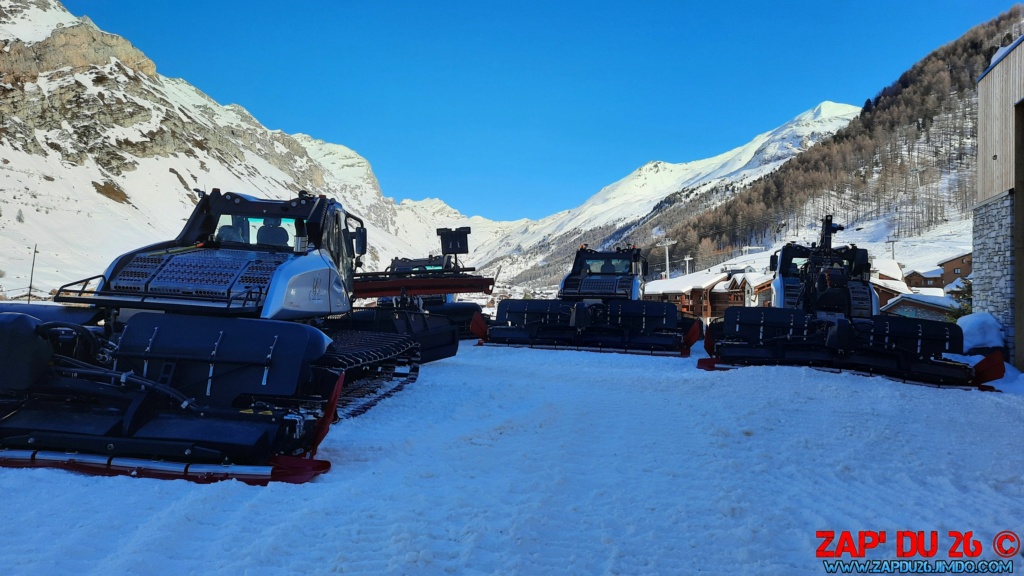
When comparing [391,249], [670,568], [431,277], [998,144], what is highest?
[391,249]

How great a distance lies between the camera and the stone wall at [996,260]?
44.5ft

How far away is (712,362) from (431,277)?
656 cm

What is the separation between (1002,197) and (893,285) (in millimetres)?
42459

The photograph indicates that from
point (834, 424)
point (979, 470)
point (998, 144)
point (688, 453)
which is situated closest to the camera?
point (979, 470)

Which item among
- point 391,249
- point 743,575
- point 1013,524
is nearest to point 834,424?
point 1013,524

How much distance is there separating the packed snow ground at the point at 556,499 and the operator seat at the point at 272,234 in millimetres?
2444

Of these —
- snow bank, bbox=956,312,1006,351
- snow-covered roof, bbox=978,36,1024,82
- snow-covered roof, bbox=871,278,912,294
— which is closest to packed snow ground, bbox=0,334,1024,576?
snow bank, bbox=956,312,1006,351

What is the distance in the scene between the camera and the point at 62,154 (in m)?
75.8

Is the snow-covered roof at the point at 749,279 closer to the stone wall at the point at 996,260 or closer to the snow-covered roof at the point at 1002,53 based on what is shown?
the stone wall at the point at 996,260

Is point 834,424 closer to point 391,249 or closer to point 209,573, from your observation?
point 209,573

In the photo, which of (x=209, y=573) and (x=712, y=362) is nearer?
(x=209, y=573)

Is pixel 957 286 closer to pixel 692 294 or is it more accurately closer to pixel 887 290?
pixel 887 290

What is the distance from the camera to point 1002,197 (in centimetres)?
1391

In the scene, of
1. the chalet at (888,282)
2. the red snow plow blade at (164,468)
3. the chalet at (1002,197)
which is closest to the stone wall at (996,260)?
the chalet at (1002,197)
